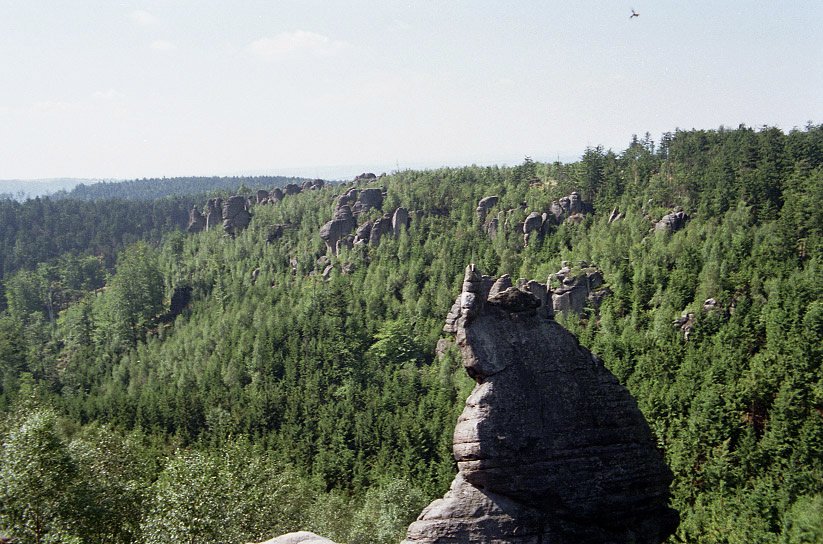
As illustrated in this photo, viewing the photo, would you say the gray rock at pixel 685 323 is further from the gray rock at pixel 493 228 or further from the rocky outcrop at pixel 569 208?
the gray rock at pixel 493 228

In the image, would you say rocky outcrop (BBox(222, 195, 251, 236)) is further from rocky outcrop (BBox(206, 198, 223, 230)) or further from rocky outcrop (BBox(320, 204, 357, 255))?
rocky outcrop (BBox(320, 204, 357, 255))

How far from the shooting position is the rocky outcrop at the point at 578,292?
81188 mm

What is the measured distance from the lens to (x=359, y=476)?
60.4m

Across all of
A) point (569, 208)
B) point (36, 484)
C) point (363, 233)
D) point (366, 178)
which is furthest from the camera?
point (366, 178)

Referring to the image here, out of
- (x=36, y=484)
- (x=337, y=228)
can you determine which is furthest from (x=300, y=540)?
(x=337, y=228)

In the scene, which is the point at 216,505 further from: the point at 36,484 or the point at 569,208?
the point at 569,208

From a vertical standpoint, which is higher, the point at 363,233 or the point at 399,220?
the point at 399,220

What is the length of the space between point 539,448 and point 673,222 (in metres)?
78.5

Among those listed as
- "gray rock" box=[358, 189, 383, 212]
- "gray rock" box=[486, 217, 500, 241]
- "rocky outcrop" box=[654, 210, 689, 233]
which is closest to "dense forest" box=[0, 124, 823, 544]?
"rocky outcrop" box=[654, 210, 689, 233]

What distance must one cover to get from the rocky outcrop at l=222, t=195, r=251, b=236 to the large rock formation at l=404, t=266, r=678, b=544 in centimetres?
14308

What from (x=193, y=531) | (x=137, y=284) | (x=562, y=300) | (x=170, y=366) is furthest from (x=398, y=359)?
(x=137, y=284)

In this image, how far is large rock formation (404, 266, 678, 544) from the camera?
21.3 m

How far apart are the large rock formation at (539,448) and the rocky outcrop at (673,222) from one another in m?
74.0

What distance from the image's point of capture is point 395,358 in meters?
87.4
